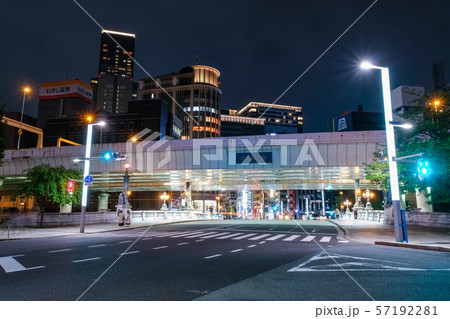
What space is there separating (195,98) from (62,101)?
191 ft

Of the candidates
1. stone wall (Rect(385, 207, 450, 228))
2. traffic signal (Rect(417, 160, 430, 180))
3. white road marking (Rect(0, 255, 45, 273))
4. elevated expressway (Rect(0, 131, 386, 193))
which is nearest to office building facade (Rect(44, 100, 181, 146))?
elevated expressway (Rect(0, 131, 386, 193))

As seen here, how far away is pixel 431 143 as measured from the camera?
1964cm

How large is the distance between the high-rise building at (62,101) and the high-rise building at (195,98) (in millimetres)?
38071

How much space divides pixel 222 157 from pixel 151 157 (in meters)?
9.01

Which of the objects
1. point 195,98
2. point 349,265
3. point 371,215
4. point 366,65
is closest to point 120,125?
point 195,98

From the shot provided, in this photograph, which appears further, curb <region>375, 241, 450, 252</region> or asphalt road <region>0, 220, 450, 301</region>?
curb <region>375, 241, 450, 252</region>

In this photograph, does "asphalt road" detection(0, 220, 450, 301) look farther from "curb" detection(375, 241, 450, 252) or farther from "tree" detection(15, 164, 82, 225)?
"tree" detection(15, 164, 82, 225)

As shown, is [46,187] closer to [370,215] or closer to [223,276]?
[223,276]

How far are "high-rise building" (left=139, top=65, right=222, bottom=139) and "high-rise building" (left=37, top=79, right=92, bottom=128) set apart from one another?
38071mm

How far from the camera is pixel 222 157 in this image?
38.2 meters

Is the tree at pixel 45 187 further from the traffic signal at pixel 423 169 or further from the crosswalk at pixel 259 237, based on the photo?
the traffic signal at pixel 423 169

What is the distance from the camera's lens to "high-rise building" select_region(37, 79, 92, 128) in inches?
5418
